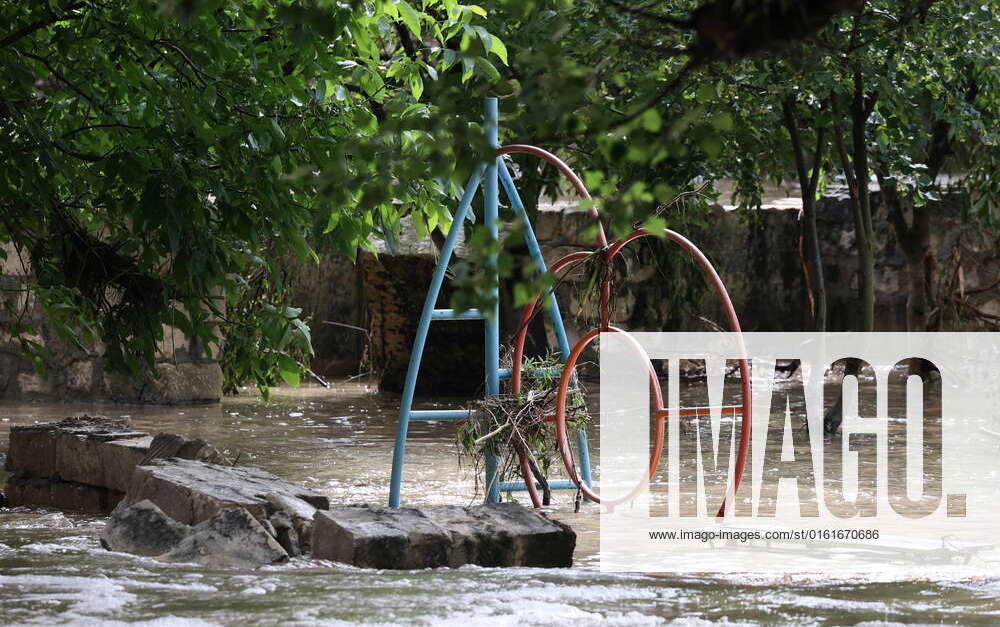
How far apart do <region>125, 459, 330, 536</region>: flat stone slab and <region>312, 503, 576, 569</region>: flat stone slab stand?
0.30 m

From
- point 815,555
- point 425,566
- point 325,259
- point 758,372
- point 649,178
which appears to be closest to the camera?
point 425,566

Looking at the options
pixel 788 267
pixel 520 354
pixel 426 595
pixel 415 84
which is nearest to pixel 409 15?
pixel 415 84

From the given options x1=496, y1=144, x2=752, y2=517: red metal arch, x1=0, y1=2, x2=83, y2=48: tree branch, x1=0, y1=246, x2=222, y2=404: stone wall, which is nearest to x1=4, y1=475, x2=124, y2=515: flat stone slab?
x1=496, y1=144, x2=752, y2=517: red metal arch

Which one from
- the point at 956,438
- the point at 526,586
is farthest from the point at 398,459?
the point at 956,438

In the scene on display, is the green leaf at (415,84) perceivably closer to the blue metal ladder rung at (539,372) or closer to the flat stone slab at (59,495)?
the blue metal ladder rung at (539,372)

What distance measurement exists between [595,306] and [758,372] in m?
8.50

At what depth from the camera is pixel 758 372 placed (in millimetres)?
13672

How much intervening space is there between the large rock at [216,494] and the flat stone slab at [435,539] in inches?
11.2

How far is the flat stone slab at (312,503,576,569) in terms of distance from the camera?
4.07 m

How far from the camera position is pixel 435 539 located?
4.12 m

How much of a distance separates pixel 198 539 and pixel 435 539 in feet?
2.73

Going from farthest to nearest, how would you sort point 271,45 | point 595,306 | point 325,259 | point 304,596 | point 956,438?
point 325,259 → point 956,438 → point 595,306 → point 271,45 → point 304,596

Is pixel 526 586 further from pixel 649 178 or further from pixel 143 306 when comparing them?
pixel 649 178

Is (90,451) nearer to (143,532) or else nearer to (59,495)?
(59,495)
